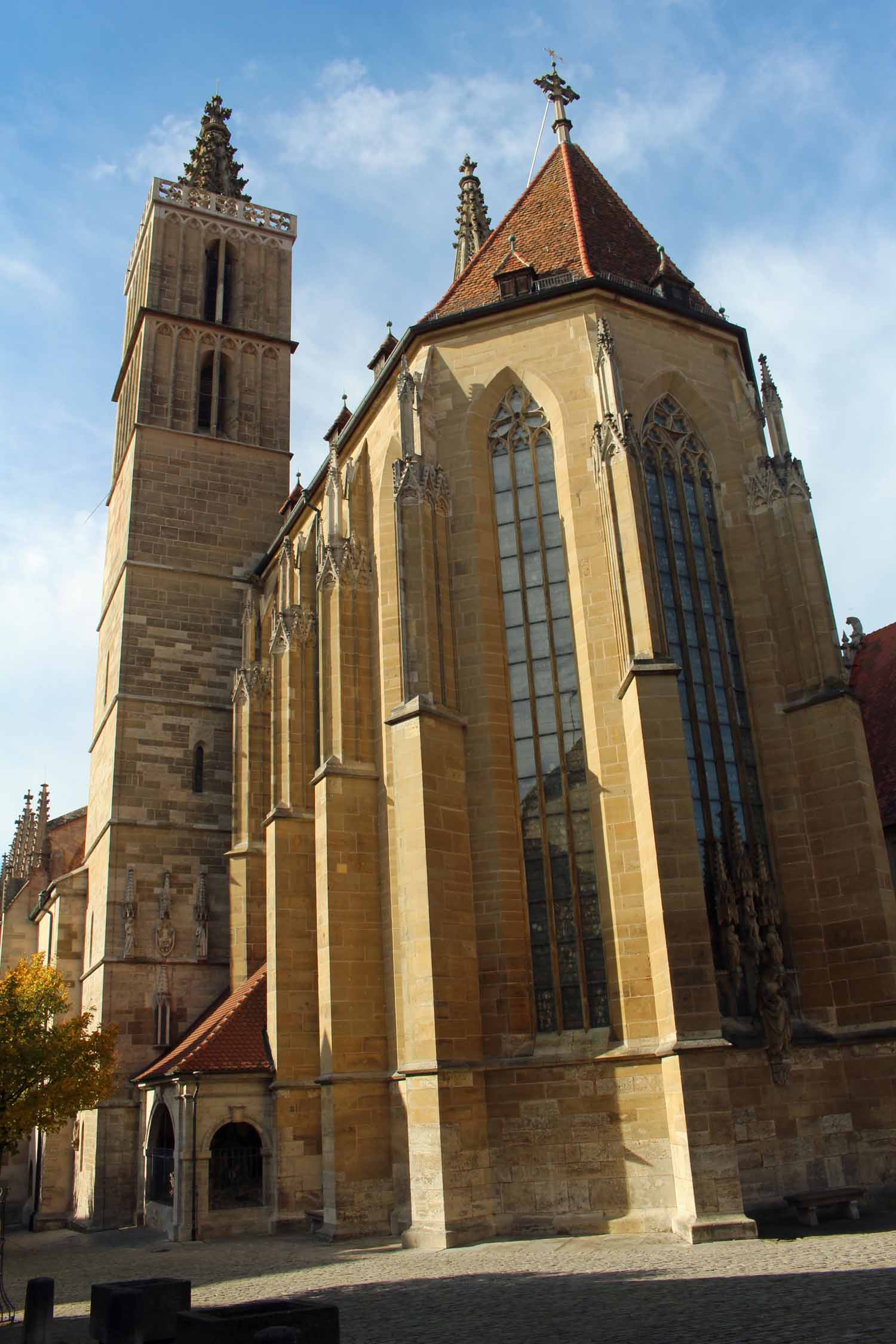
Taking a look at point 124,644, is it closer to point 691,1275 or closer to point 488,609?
point 488,609

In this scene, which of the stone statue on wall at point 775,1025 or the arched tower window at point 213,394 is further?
the arched tower window at point 213,394

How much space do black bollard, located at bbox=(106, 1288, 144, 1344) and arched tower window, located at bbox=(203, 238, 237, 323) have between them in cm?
2593

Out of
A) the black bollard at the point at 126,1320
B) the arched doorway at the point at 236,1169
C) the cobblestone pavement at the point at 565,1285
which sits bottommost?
the cobblestone pavement at the point at 565,1285

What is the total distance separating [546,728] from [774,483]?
17.6ft

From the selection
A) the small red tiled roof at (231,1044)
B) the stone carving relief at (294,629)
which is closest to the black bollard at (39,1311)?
the small red tiled roof at (231,1044)

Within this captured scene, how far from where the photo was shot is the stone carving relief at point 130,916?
22234mm

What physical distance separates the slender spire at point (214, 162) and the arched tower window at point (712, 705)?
20.9 meters

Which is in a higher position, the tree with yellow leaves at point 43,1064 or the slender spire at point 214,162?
the slender spire at point 214,162

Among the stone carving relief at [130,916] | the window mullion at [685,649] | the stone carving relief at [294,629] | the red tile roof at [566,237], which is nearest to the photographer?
the window mullion at [685,649]

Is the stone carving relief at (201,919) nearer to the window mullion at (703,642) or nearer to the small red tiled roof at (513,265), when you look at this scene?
the window mullion at (703,642)

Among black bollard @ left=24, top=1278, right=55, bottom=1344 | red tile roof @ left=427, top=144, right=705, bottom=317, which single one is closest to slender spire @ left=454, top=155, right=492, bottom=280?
red tile roof @ left=427, top=144, right=705, bottom=317

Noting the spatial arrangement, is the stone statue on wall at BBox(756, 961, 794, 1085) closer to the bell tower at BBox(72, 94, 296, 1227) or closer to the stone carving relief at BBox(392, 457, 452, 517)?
the stone carving relief at BBox(392, 457, 452, 517)

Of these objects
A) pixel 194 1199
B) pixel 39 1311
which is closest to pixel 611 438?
pixel 39 1311

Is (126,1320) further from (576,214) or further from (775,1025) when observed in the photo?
(576,214)
